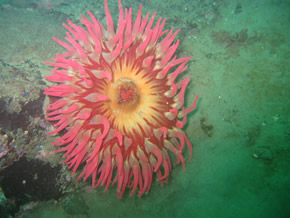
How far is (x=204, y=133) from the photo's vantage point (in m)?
3.89

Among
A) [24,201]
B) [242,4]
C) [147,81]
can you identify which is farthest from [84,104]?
[242,4]

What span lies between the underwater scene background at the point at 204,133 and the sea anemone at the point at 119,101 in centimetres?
55

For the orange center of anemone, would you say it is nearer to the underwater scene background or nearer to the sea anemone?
the sea anemone

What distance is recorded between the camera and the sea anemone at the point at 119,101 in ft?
9.71

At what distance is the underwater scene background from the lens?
3.14 m

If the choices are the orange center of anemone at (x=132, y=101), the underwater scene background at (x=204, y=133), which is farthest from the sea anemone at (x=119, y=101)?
the underwater scene background at (x=204, y=133)

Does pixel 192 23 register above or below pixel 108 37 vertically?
above

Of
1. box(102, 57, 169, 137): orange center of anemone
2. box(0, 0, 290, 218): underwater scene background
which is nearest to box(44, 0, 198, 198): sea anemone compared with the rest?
box(102, 57, 169, 137): orange center of anemone

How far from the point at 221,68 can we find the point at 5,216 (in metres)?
4.91

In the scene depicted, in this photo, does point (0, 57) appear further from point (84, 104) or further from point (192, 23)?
point (192, 23)

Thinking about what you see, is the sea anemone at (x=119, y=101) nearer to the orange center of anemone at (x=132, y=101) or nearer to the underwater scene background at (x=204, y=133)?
the orange center of anemone at (x=132, y=101)

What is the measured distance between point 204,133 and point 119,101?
6.14 feet

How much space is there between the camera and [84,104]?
301cm

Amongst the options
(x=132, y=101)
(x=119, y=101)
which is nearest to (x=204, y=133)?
(x=132, y=101)
